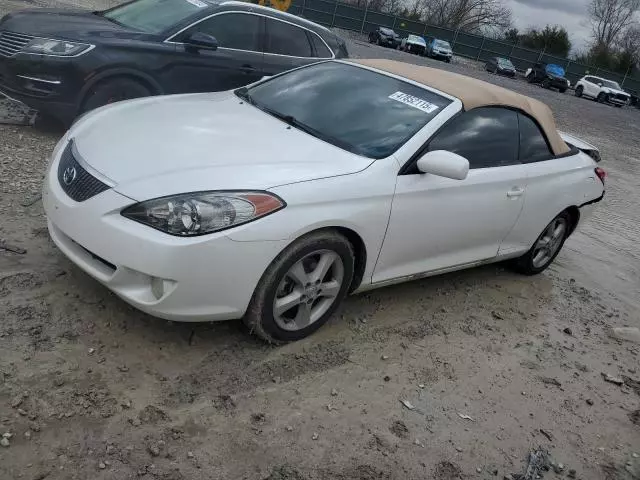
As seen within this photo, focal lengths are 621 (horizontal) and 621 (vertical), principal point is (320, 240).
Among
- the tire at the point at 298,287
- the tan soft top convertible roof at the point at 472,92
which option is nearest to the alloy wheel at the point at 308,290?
the tire at the point at 298,287

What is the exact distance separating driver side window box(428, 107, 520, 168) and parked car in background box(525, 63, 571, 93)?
3841 cm

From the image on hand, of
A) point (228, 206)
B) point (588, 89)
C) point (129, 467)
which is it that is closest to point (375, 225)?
point (228, 206)

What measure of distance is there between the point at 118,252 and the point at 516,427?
2.34 meters

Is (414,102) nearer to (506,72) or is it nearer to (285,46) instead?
(285,46)

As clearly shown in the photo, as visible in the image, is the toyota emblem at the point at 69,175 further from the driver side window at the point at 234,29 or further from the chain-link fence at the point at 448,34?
the chain-link fence at the point at 448,34

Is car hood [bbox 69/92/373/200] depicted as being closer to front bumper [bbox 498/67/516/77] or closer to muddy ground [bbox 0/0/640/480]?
muddy ground [bbox 0/0/640/480]

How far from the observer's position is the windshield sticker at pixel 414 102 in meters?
4.11

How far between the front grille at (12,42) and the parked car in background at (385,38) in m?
37.0

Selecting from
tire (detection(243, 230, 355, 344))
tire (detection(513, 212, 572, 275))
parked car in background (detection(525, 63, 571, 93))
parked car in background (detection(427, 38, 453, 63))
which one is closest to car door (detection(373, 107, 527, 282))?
tire (detection(243, 230, 355, 344))

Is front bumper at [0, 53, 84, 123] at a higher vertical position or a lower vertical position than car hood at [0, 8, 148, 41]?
lower

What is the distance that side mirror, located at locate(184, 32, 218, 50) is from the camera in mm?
6531

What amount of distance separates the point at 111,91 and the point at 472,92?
144 inches

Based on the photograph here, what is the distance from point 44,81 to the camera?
5.93 metres

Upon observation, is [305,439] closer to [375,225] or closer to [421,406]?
[421,406]
